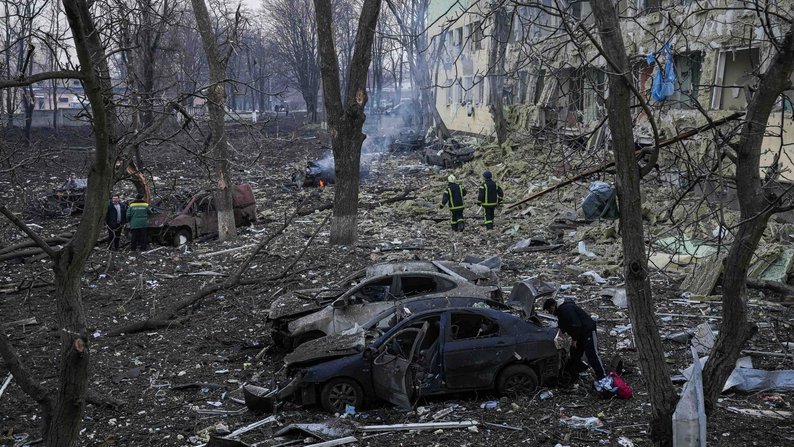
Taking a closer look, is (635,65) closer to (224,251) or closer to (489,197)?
(489,197)

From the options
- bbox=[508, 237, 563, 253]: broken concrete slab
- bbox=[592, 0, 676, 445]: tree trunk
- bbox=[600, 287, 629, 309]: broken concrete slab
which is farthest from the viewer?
bbox=[508, 237, 563, 253]: broken concrete slab

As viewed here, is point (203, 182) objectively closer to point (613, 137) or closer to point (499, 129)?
point (499, 129)

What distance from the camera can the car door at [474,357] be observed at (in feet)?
26.4

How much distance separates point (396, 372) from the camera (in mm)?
7871

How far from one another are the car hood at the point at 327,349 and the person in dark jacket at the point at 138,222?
30.9ft

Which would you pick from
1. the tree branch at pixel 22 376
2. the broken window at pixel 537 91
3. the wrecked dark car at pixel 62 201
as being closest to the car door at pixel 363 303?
the tree branch at pixel 22 376

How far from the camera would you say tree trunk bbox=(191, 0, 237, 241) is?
15.5 metres

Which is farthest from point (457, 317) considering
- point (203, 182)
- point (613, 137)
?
point (203, 182)

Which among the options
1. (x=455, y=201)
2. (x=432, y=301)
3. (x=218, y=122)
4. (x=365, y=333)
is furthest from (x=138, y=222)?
(x=432, y=301)

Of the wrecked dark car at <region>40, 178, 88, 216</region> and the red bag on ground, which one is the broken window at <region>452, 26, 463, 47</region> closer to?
the wrecked dark car at <region>40, 178, 88, 216</region>

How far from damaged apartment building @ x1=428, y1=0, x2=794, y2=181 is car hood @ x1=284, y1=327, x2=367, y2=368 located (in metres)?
3.25

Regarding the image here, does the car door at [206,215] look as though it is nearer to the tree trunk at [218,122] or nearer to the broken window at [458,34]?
the tree trunk at [218,122]

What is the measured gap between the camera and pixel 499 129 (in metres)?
31.6

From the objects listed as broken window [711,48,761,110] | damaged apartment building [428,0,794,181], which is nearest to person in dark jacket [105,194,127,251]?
damaged apartment building [428,0,794,181]
